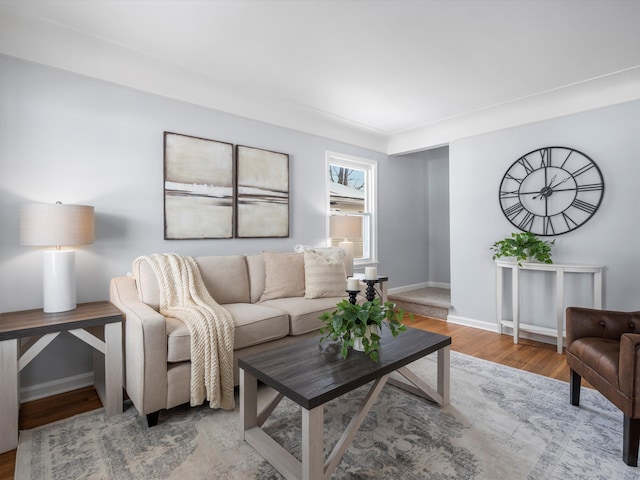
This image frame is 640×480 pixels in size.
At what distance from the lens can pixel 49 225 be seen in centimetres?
200

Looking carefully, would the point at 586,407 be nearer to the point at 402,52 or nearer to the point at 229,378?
the point at 229,378

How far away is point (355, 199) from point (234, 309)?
8.45ft

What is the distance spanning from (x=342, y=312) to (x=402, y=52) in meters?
2.03

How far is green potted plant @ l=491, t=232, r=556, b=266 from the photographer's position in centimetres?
329

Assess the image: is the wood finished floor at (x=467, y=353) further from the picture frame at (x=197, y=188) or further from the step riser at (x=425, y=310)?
the picture frame at (x=197, y=188)

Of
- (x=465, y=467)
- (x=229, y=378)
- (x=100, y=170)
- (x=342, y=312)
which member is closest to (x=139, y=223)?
(x=100, y=170)

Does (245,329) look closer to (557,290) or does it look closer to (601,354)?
(601,354)

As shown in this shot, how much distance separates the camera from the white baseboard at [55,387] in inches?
87.8

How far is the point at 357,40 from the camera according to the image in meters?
2.38

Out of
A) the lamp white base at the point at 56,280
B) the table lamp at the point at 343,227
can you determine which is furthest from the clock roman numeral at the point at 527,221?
the lamp white base at the point at 56,280

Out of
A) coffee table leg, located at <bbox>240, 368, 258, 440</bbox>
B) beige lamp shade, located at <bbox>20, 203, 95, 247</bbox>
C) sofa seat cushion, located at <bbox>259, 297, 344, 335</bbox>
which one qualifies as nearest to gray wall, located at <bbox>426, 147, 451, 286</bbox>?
sofa seat cushion, located at <bbox>259, 297, 344, 335</bbox>

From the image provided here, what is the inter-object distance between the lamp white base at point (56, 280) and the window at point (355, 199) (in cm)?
264

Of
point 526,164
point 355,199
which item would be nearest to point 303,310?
point 355,199

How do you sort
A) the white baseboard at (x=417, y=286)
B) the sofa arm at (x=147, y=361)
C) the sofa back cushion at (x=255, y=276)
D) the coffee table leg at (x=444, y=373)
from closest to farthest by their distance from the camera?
the sofa arm at (x=147, y=361), the coffee table leg at (x=444, y=373), the sofa back cushion at (x=255, y=276), the white baseboard at (x=417, y=286)
